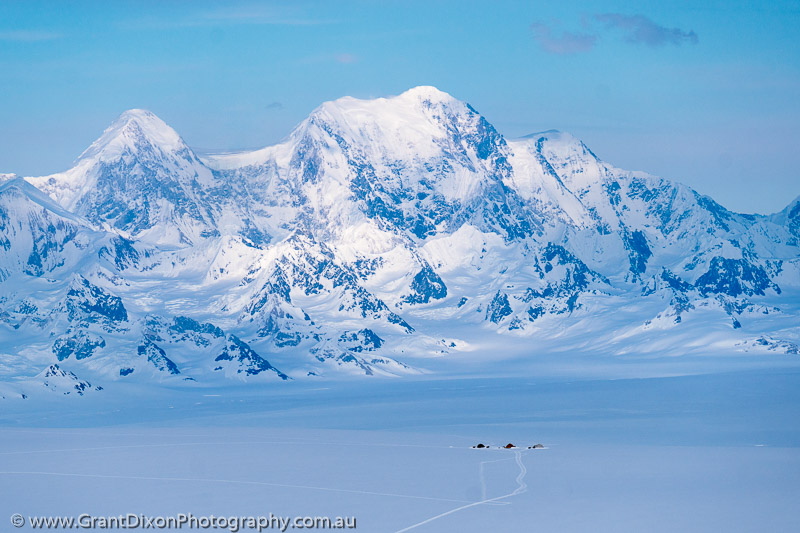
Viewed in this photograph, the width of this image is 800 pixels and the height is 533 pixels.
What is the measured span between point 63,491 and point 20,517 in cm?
1188

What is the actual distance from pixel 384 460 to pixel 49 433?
60112 millimetres

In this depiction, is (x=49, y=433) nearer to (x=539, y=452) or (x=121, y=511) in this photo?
(x=539, y=452)

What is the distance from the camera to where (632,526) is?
284 ft

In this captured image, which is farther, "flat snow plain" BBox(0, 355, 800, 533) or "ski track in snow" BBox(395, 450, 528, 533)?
"flat snow plain" BBox(0, 355, 800, 533)

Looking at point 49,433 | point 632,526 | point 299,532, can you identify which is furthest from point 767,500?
point 49,433

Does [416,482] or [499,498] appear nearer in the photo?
[499,498]

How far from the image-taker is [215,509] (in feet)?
300

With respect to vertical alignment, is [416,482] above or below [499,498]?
above

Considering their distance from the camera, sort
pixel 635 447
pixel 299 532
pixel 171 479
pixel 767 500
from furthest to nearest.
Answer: pixel 635 447 < pixel 171 479 < pixel 767 500 < pixel 299 532

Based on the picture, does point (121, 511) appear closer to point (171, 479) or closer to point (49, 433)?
point (171, 479)

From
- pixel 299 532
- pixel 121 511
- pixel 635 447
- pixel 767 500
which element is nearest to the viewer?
pixel 299 532

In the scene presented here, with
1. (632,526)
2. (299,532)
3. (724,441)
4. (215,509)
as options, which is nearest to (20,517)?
(215,509)

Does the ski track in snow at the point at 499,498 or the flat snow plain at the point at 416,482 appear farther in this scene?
the flat snow plain at the point at 416,482

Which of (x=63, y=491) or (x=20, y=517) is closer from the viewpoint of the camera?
(x=20, y=517)
